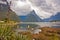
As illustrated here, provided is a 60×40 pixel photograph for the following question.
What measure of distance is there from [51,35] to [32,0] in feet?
2.49

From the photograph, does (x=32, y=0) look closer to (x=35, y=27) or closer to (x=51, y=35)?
(x=35, y=27)

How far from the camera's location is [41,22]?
11.5 ft

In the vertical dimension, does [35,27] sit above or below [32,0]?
below

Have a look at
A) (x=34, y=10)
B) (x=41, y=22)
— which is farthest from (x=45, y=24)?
(x=34, y=10)

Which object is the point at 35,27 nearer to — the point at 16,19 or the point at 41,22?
the point at 41,22

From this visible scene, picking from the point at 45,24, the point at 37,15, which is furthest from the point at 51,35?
the point at 37,15

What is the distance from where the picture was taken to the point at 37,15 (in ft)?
11.6

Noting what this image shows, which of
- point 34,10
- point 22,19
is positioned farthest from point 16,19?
point 34,10

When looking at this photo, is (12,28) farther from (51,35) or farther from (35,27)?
(51,35)

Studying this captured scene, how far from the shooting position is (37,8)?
3.54 meters

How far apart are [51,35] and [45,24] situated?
0.24 m

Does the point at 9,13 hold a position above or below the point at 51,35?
above

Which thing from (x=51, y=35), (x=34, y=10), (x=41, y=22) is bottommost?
(x=51, y=35)

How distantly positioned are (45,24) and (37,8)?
346mm
